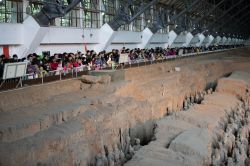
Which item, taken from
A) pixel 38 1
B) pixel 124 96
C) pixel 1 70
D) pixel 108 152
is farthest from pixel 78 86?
pixel 38 1

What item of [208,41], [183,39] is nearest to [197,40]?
[208,41]

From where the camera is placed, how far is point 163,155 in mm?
7754

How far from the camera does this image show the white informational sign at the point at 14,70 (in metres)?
9.35

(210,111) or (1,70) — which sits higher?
(1,70)

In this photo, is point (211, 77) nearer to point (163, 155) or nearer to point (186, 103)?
point (186, 103)

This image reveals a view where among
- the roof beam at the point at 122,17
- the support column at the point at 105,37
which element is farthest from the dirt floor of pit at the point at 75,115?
the roof beam at the point at 122,17

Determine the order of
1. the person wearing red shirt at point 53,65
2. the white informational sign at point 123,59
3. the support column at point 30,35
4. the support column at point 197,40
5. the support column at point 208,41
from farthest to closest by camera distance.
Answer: the support column at point 208,41 → the support column at point 197,40 → the support column at point 30,35 → the white informational sign at point 123,59 → the person wearing red shirt at point 53,65

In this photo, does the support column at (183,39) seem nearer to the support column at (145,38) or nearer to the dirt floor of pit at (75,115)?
the support column at (145,38)

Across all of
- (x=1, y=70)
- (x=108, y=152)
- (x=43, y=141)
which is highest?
(x=1, y=70)

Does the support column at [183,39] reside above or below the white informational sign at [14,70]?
above

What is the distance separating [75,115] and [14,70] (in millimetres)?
2125

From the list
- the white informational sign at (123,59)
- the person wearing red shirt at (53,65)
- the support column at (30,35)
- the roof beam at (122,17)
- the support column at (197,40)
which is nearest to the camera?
the person wearing red shirt at (53,65)

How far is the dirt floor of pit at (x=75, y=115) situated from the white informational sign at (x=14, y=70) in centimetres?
47

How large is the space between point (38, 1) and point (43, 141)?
11.8 meters
